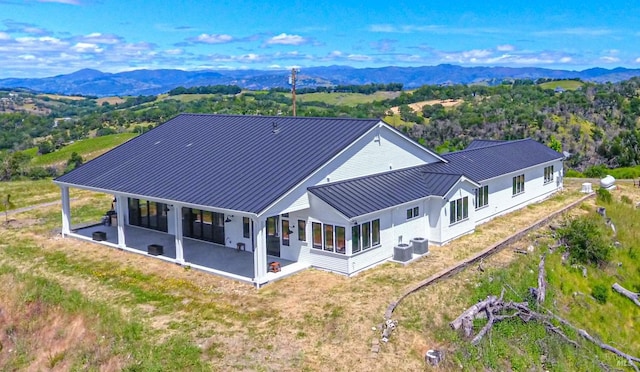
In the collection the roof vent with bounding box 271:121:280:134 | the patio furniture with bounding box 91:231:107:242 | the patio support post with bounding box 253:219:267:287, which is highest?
the roof vent with bounding box 271:121:280:134

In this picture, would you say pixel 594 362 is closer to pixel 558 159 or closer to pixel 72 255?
pixel 72 255

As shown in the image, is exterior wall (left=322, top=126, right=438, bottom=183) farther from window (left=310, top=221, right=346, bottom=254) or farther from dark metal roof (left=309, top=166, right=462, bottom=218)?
window (left=310, top=221, right=346, bottom=254)

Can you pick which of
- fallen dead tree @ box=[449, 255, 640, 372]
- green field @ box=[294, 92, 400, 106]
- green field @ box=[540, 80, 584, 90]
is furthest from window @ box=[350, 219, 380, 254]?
green field @ box=[294, 92, 400, 106]

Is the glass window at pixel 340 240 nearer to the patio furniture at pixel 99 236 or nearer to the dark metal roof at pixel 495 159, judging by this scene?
the dark metal roof at pixel 495 159

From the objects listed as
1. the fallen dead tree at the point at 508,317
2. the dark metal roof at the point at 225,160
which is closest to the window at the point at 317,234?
the dark metal roof at the point at 225,160

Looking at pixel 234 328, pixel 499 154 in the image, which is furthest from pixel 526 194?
pixel 234 328

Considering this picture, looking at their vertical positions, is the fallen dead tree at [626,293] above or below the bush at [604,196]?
below
